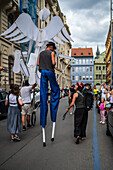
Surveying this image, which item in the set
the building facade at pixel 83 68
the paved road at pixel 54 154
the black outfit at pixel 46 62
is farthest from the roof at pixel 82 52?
the black outfit at pixel 46 62

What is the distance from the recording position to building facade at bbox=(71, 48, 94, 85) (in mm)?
96062

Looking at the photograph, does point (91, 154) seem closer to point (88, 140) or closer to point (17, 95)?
point (88, 140)

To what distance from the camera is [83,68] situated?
316ft

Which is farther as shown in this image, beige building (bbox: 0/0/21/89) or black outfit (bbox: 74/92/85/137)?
beige building (bbox: 0/0/21/89)

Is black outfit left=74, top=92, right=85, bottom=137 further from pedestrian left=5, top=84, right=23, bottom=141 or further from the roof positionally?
the roof

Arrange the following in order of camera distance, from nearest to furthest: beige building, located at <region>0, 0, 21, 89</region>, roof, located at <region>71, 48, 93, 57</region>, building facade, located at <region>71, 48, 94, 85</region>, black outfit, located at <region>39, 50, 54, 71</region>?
black outfit, located at <region>39, 50, 54, 71</region>
beige building, located at <region>0, 0, 21, 89</region>
building facade, located at <region>71, 48, 94, 85</region>
roof, located at <region>71, 48, 93, 57</region>

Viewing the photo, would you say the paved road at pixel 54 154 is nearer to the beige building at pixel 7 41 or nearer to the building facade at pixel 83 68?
the beige building at pixel 7 41

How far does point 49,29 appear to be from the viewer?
26.1ft

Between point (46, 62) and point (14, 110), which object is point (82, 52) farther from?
point (46, 62)

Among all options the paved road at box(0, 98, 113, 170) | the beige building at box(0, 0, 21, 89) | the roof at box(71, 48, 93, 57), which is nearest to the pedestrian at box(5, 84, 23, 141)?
the paved road at box(0, 98, 113, 170)

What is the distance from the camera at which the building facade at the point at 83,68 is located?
315ft

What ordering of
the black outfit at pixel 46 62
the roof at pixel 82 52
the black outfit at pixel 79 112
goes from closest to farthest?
the black outfit at pixel 46 62
the black outfit at pixel 79 112
the roof at pixel 82 52

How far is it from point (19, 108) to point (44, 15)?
13.9ft

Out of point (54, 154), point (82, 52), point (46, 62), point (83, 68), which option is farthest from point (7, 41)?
point (82, 52)
